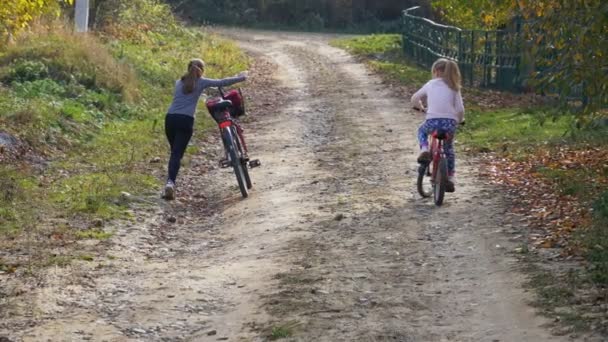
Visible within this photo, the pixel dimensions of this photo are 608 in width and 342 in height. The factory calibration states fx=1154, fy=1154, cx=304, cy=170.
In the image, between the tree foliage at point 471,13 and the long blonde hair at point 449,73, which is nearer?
the long blonde hair at point 449,73

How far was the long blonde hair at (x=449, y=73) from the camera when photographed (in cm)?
1290

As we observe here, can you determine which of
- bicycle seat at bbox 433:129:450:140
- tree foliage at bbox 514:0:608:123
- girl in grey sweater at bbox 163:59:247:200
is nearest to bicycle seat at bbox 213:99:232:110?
girl in grey sweater at bbox 163:59:247:200

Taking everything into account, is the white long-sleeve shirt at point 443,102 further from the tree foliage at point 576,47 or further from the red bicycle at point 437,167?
the tree foliage at point 576,47

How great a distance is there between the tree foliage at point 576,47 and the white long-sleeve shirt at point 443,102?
1232 mm

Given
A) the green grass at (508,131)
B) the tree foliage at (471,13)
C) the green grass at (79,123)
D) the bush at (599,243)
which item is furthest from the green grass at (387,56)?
the bush at (599,243)

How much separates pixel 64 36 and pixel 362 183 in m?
11.3

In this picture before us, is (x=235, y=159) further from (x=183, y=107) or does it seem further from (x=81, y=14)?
(x=81, y=14)

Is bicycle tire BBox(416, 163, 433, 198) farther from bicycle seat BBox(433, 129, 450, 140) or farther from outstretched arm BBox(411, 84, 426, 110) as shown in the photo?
outstretched arm BBox(411, 84, 426, 110)

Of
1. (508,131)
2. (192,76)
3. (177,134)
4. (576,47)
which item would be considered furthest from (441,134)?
(508,131)

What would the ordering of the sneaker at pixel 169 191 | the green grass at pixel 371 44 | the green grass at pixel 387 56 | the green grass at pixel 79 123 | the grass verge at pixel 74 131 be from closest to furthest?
the grass verge at pixel 74 131 < the green grass at pixel 79 123 < the sneaker at pixel 169 191 < the green grass at pixel 387 56 < the green grass at pixel 371 44

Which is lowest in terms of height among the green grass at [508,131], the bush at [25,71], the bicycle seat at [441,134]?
the green grass at [508,131]

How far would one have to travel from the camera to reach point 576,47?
1065cm

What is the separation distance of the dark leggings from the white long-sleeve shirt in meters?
3.04

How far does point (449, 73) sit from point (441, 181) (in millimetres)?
1255
